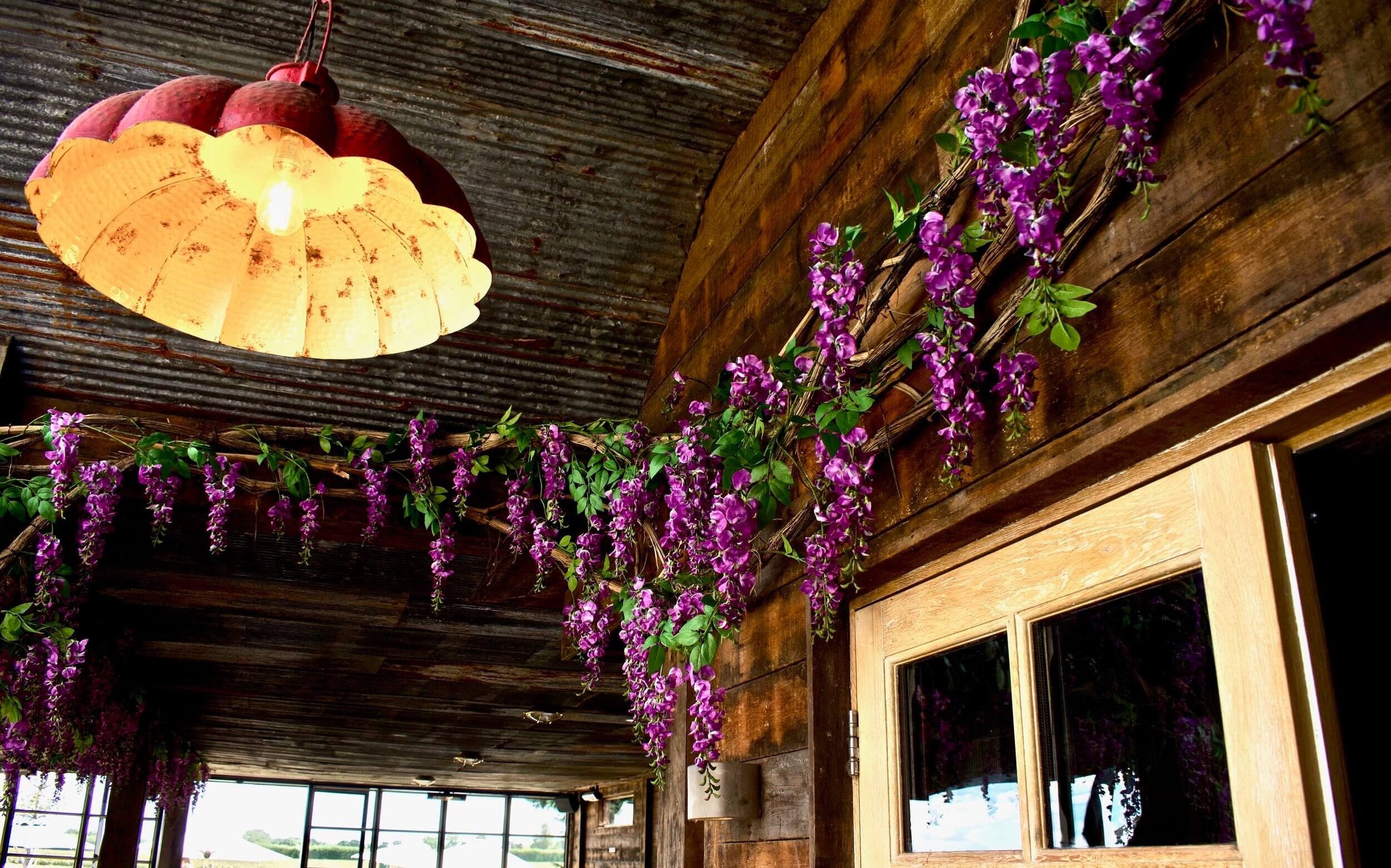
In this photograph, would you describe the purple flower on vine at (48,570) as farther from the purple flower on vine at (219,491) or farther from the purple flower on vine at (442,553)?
the purple flower on vine at (442,553)

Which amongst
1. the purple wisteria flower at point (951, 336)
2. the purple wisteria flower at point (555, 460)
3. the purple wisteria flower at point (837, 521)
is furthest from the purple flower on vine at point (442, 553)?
the purple wisteria flower at point (951, 336)

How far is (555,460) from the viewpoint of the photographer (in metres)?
3.28

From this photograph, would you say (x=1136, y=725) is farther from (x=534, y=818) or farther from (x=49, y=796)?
(x=534, y=818)

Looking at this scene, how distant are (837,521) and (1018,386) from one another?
1.59 feet

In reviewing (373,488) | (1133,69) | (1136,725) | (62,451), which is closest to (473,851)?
(373,488)

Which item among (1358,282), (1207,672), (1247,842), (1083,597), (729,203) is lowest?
(1247,842)

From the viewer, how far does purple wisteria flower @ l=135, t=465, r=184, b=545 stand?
3.14m

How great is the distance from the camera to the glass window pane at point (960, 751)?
160cm

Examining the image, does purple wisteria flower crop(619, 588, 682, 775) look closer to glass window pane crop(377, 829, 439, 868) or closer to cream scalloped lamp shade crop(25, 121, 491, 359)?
cream scalloped lamp shade crop(25, 121, 491, 359)

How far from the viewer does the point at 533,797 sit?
43.5ft

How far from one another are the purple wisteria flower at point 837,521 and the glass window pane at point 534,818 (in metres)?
12.2

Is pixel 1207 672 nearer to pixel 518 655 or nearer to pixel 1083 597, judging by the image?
pixel 1083 597

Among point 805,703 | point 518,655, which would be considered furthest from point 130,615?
point 805,703

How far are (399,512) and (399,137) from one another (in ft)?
7.62
